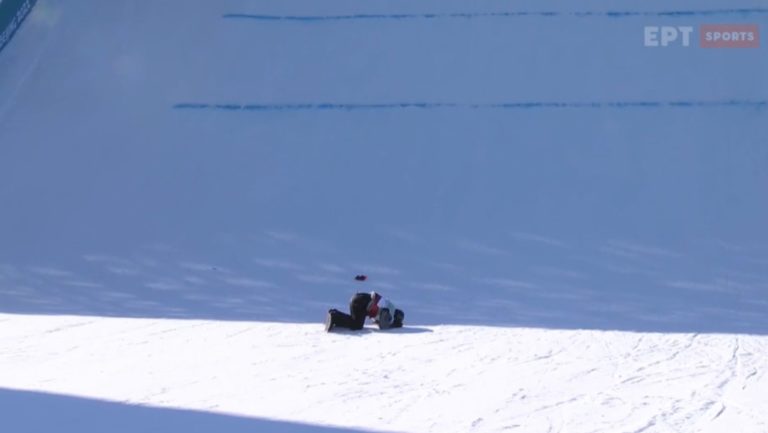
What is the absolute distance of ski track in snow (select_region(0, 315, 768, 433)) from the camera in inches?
131

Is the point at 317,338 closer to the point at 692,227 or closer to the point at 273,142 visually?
the point at 692,227

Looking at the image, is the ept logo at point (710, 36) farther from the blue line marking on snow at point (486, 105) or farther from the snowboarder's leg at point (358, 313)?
the snowboarder's leg at point (358, 313)

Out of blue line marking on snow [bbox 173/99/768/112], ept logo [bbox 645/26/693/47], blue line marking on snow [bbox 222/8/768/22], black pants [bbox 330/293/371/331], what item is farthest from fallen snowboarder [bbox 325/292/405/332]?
blue line marking on snow [bbox 222/8/768/22]

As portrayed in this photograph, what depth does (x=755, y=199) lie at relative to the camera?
6.78 m

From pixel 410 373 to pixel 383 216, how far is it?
2.83m

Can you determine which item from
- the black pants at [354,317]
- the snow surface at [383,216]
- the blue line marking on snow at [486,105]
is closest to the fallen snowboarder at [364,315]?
the black pants at [354,317]

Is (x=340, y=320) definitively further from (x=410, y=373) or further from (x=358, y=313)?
(x=410, y=373)

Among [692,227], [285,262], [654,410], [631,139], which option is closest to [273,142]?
[285,262]

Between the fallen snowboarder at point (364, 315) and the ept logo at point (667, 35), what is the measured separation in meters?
4.79

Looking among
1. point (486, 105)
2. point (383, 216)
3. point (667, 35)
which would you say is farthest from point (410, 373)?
point (667, 35)

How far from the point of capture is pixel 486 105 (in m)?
8.24

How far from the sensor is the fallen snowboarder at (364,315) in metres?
4.71

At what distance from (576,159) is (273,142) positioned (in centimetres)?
214

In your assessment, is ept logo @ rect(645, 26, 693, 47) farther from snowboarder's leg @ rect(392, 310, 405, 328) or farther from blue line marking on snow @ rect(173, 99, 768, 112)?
snowboarder's leg @ rect(392, 310, 405, 328)
